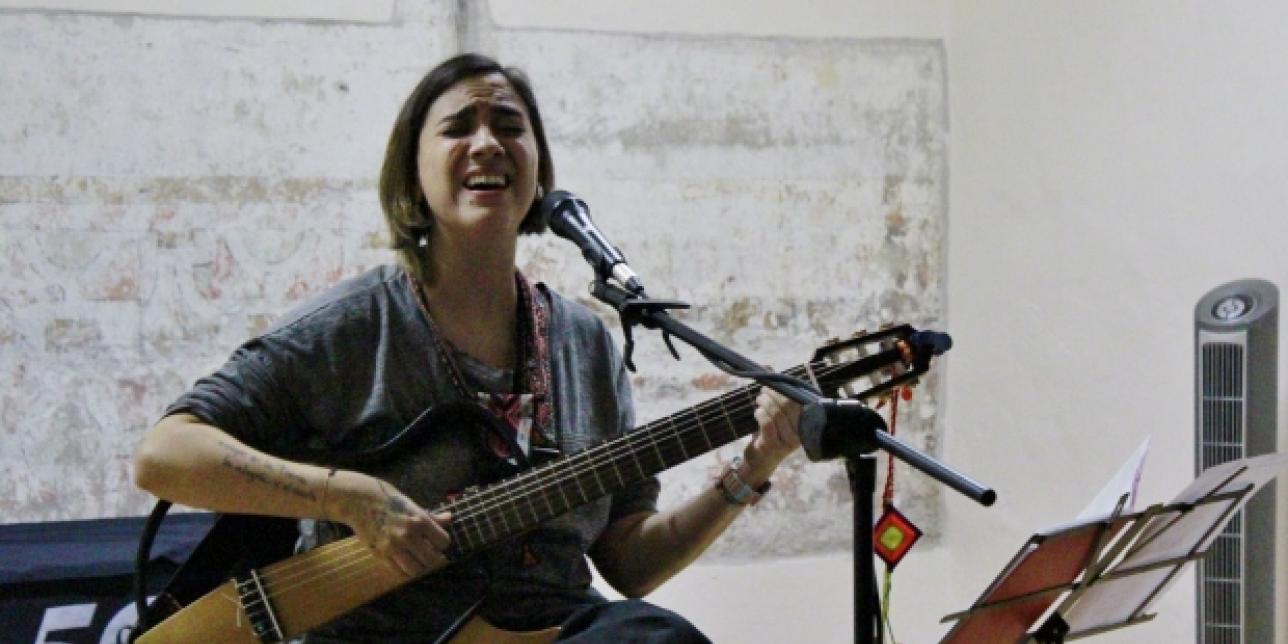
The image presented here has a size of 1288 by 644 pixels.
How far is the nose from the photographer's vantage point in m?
2.10

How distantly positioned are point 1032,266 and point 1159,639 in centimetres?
86

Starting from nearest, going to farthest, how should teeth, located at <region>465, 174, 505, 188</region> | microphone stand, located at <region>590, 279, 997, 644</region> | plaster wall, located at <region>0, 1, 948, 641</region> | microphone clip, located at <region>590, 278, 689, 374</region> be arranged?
1. microphone stand, located at <region>590, 279, 997, 644</region>
2. microphone clip, located at <region>590, 278, 689, 374</region>
3. teeth, located at <region>465, 174, 505, 188</region>
4. plaster wall, located at <region>0, 1, 948, 641</region>

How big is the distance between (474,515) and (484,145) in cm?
51

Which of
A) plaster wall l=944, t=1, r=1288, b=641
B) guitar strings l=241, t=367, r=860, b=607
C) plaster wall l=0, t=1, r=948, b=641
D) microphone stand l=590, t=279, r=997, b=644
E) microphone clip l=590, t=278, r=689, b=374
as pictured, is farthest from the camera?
plaster wall l=0, t=1, r=948, b=641

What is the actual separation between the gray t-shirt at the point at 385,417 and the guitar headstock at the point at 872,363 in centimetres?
39

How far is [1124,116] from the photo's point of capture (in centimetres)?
308

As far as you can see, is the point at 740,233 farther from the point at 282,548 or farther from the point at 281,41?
the point at 282,548

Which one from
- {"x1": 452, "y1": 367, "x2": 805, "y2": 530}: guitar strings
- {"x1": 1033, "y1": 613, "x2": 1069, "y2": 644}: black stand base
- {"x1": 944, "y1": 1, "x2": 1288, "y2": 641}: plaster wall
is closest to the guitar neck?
{"x1": 452, "y1": 367, "x2": 805, "y2": 530}: guitar strings

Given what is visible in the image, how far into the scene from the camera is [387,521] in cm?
191

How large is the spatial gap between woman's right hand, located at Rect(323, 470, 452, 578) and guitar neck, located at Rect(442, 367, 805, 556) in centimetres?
6

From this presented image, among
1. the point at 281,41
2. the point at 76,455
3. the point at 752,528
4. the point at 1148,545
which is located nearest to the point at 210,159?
the point at 281,41

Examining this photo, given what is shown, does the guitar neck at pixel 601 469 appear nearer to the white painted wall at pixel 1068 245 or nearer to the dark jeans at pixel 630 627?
the dark jeans at pixel 630 627

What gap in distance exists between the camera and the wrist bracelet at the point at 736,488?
6.93 feet

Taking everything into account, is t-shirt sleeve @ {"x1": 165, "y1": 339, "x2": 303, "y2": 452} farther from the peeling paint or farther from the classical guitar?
the peeling paint
